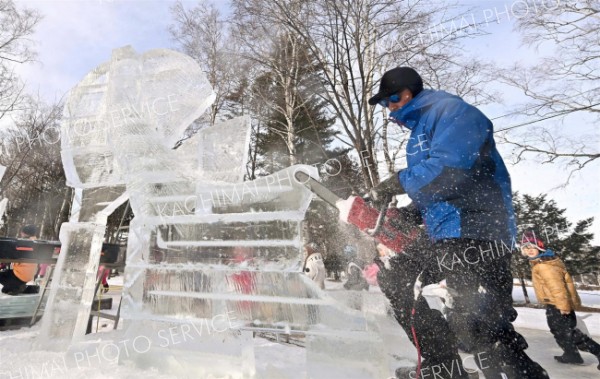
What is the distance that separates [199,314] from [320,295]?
0.76 meters

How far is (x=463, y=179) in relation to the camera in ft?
4.05

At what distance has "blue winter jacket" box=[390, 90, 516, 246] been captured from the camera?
3.99 ft

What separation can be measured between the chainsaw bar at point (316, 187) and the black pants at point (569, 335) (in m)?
3.09

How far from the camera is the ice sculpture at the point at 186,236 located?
1868 millimetres

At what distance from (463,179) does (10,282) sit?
6.49 metres

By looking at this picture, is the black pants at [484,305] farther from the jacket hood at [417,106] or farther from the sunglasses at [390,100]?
the sunglasses at [390,100]

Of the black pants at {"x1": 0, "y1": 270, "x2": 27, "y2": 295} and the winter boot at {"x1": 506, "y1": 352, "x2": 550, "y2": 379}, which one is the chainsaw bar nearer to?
the winter boot at {"x1": 506, "y1": 352, "x2": 550, "y2": 379}

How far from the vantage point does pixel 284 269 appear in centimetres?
191

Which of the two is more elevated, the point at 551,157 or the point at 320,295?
the point at 551,157

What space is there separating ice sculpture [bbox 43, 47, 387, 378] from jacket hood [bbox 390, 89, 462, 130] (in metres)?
0.58

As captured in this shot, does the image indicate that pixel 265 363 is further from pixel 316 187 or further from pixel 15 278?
pixel 15 278

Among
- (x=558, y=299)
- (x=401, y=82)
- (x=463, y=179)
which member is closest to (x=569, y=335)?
(x=558, y=299)

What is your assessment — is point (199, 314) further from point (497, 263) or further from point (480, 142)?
point (480, 142)

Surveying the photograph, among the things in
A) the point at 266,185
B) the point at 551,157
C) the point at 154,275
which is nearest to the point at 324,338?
the point at 266,185
